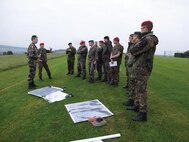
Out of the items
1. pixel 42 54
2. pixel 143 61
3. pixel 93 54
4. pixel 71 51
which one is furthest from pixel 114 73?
pixel 71 51

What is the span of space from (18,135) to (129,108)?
116 inches

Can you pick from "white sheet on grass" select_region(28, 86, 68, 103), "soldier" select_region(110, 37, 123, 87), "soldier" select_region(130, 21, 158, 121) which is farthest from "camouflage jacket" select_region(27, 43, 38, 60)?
"soldier" select_region(130, 21, 158, 121)

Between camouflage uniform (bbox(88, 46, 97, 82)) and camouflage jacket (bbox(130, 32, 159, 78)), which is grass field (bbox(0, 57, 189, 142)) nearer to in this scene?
camouflage jacket (bbox(130, 32, 159, 78))

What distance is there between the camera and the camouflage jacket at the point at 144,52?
414 centimetres

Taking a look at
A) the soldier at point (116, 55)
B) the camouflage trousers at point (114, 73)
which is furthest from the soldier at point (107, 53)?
the soldier at point (116, 55)

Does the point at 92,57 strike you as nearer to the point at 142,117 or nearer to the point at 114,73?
the point at 114,73

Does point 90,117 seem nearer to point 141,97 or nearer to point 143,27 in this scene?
point 141,97

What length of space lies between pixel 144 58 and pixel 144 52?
5.8 inches

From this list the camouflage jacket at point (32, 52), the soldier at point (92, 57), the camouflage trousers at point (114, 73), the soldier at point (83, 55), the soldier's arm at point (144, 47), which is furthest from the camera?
the soldier at point (83, 55)

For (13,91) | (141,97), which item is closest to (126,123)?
(141,97)

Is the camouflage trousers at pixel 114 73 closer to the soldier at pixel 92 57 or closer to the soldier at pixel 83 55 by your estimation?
the soldier at pixel 92 57

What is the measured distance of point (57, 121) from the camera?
15.4ft

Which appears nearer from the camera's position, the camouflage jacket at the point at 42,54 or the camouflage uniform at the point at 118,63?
the camouflage uniform at the point at 118,63

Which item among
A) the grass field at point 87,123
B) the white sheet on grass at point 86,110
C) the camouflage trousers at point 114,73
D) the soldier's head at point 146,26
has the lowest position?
the grass field at point 87,123
